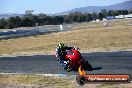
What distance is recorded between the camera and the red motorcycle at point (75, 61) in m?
20.4

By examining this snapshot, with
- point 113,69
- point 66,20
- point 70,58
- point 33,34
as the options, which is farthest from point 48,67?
point 66,20

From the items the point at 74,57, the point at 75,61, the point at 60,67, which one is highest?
the point at 74,57

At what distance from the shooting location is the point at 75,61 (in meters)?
20.7

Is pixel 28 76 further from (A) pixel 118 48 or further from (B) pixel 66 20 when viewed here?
(B) pixel 66 20

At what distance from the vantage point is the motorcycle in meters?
20.4

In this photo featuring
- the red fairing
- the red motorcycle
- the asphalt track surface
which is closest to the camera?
the asphalt track surface

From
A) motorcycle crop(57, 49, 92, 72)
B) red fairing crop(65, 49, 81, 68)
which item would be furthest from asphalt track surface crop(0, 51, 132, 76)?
red fairing crop(65, 49, 81, 68)

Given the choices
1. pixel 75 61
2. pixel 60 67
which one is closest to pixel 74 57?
pixel 75 61

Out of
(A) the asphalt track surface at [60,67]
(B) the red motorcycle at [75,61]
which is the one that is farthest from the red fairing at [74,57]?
(A) the asphalt track surface at [60,67]

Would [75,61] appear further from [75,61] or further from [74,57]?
[74,57]

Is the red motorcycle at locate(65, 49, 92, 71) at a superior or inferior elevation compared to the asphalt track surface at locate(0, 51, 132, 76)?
superior

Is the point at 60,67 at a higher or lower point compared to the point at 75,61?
lower

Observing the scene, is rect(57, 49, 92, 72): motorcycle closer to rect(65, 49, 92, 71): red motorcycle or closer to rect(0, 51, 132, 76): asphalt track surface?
rect(65, 49, 92, 71): red motorcycle

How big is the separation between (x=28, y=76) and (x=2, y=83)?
1978 mm
